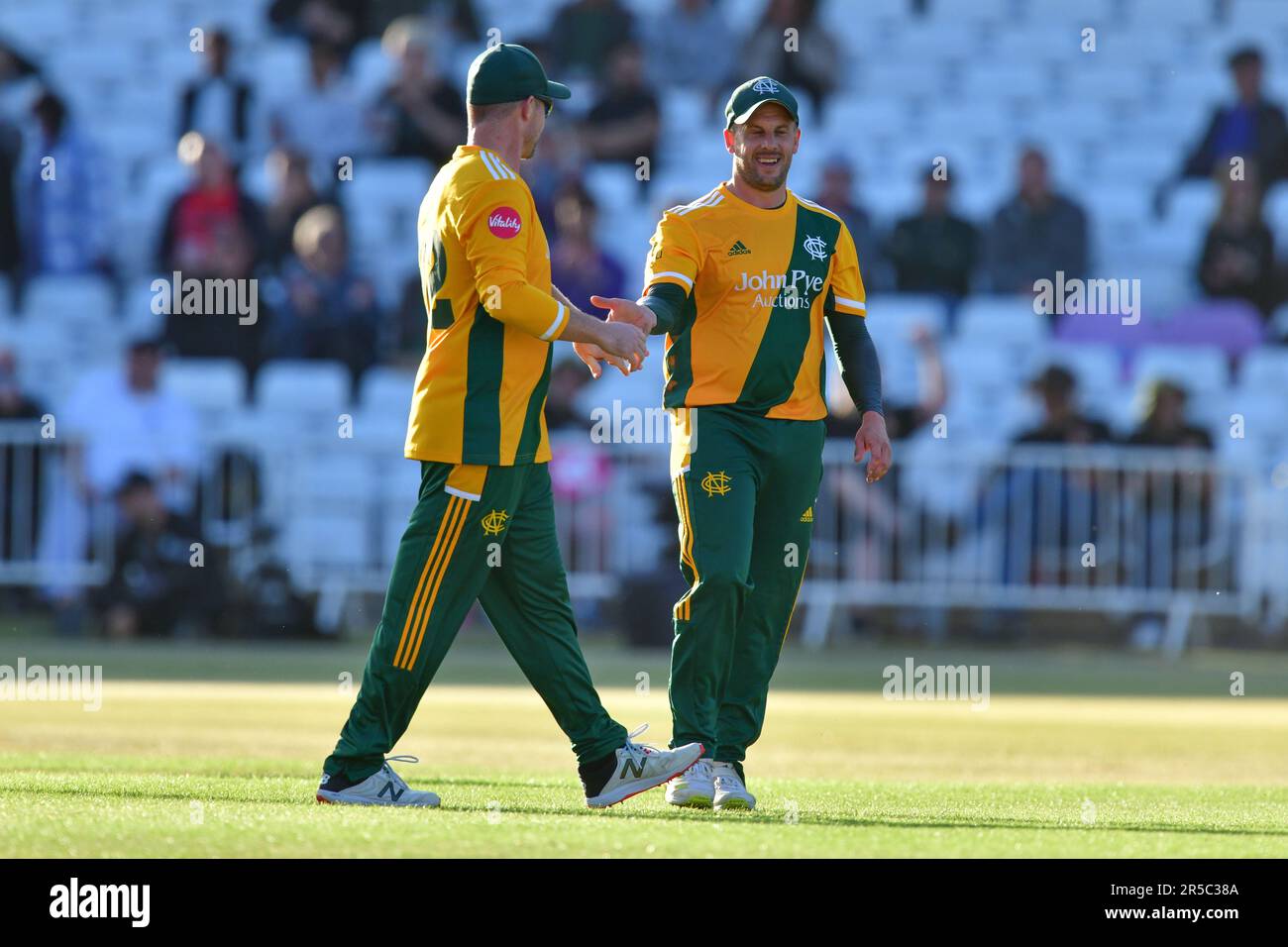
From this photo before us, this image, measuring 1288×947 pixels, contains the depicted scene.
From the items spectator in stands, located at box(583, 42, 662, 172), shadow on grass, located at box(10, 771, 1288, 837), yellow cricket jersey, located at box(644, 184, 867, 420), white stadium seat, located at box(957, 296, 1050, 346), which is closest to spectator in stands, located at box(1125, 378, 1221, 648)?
white stadium seat, located at box(957, 296, 1050, 346)

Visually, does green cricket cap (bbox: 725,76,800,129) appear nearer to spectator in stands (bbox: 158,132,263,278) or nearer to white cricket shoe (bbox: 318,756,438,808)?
white cricket shoe (bbox: 318,756,438,808)

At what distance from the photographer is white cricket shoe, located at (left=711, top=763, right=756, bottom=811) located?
23.7ft

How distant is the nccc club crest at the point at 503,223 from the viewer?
6.79 m

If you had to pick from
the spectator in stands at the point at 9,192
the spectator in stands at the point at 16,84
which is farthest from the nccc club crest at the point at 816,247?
the spectator in stands at the point at 16,84

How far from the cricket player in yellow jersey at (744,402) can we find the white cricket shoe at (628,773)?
10.1 inches

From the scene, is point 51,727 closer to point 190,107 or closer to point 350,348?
point 350,348

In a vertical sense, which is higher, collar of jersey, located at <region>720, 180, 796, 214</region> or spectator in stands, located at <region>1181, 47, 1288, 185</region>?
spectator in stands, located at <region>1181, 47, 1288, 185</region>

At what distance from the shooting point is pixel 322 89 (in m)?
20.2

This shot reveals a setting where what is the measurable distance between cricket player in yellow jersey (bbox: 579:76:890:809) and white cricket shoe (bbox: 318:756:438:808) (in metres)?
0.99

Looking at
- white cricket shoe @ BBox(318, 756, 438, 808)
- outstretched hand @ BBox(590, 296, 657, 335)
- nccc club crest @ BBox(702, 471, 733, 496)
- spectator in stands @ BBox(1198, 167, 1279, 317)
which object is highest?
spectator in stands @ BBox(1198, 167, 1279, 317)

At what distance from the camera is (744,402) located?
24.9ft

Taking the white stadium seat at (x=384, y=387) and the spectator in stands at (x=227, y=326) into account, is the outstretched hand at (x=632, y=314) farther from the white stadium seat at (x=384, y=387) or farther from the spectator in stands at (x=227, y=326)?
the spectator in stands at (x=227, y=326)

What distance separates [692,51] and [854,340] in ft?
45.2
